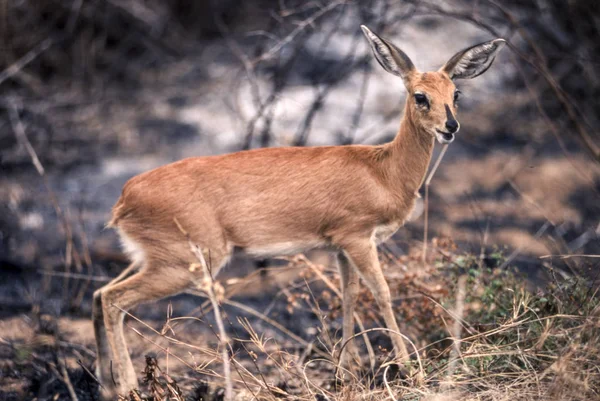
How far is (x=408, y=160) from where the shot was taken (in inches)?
216

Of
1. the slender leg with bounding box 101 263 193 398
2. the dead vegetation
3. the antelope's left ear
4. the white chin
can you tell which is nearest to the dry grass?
the dead vegetation

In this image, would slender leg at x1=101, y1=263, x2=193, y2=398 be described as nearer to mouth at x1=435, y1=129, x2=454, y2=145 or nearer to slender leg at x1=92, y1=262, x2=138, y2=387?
slender leg at x1=92, y1=262, x2=138, y2=387

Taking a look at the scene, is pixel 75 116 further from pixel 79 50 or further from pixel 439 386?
pixel 439 386

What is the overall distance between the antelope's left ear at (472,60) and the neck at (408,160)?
426mm

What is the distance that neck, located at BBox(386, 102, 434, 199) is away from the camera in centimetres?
543

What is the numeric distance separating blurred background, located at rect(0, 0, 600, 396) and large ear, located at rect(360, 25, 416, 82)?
2.43 metres

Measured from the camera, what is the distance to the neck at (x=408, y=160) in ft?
17.8

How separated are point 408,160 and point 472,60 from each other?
0.82 metres

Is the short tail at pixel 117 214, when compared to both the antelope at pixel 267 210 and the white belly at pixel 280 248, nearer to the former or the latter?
the antelope at pixel 267 210

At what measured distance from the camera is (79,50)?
11703 mm

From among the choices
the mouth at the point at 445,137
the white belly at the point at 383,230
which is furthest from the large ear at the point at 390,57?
the white belly at the point at 383,230

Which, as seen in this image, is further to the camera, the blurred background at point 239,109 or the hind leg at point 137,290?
the blurred background at point 239,109

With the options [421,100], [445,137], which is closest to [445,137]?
[445,137]

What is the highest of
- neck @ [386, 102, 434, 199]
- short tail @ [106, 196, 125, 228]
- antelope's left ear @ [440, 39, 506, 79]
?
antelope's left ear @ [440, 39, 506, 79]
